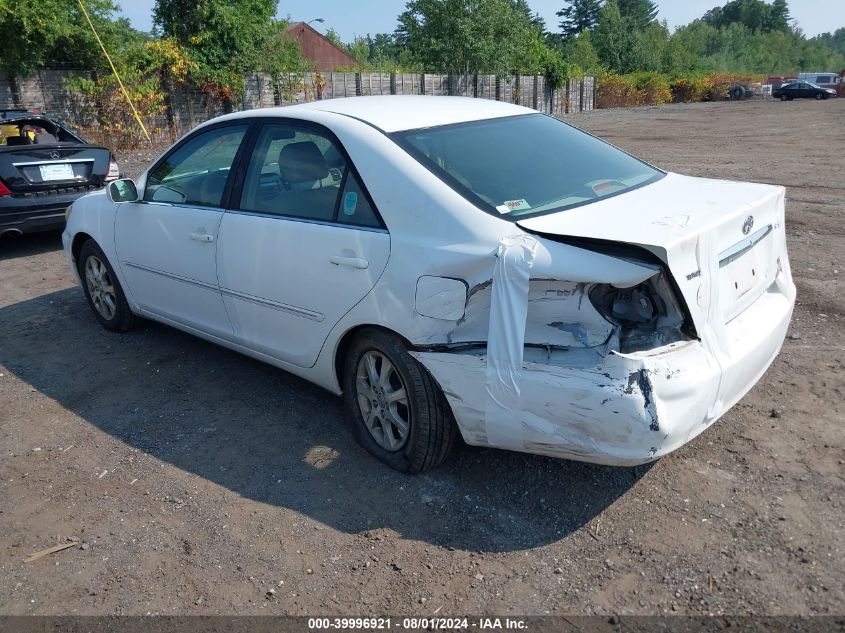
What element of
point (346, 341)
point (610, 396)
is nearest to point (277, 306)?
point (346, 341)

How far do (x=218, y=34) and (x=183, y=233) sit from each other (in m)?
20.0

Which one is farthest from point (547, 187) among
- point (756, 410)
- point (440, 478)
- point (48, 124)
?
point (48, 124)

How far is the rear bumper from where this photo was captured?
7488mm

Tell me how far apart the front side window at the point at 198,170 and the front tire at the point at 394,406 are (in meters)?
1.46

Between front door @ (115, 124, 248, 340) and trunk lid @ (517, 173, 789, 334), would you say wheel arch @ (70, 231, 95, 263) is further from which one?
trunk lid @ (517, 173, 789, 334)

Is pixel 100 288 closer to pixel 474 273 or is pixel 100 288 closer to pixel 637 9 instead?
pixel 474 273

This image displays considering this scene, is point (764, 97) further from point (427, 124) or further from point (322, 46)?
point (427, 124)

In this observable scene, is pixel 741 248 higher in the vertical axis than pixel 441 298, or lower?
higher

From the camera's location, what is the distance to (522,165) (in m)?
3.55

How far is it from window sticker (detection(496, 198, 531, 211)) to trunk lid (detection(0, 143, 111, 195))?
6381 mm

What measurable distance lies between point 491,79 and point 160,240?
33.7m

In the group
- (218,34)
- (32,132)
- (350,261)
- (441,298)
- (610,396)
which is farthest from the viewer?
(218,34)

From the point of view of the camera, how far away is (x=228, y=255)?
412 centimetres

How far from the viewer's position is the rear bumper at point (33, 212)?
7.49 metres
